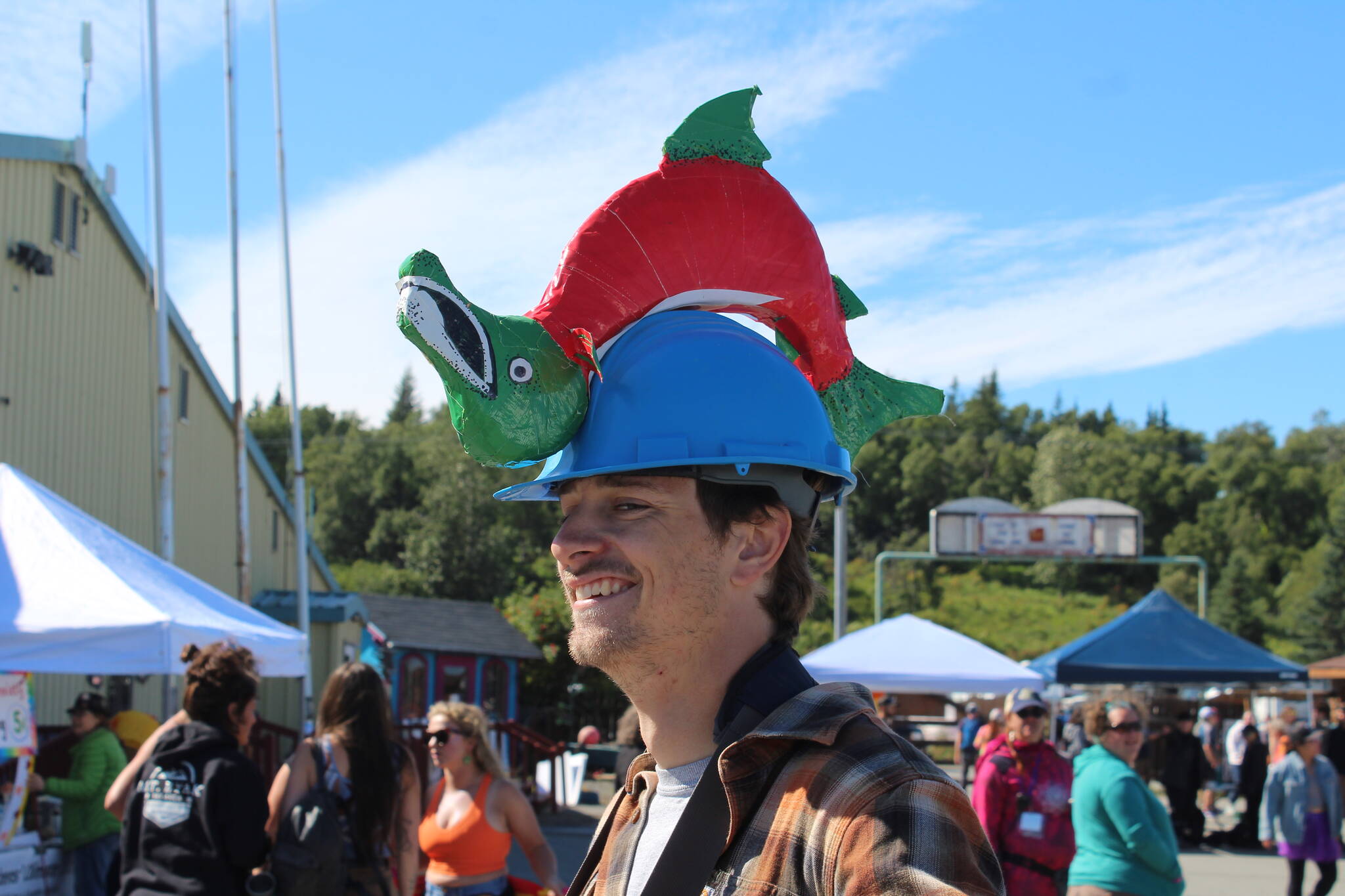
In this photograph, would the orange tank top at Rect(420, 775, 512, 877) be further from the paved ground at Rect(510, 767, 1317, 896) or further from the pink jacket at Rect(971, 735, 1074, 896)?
the paved ground at Rect(510, 767, 1317, 896)

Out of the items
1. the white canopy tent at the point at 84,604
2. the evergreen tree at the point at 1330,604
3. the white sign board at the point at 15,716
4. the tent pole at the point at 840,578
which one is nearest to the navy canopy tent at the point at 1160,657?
the tent pole at the point at 840,578

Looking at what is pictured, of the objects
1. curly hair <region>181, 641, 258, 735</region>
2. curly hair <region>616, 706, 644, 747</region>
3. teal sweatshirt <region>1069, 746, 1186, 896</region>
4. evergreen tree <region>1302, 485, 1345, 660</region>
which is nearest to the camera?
curly hair <region>181, 641, 258, 735</region>

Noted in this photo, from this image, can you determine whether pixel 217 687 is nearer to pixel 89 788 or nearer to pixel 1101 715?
pixel 89 788

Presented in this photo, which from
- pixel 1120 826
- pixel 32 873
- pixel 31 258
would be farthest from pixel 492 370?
pixel 31 258

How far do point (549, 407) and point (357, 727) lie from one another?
3.44m

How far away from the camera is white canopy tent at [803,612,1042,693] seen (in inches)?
428

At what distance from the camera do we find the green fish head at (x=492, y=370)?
5.29 feet

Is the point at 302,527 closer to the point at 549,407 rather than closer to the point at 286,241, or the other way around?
the point at 286,241

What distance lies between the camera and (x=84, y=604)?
5770mm

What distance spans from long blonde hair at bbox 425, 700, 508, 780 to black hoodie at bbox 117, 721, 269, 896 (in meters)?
1.30

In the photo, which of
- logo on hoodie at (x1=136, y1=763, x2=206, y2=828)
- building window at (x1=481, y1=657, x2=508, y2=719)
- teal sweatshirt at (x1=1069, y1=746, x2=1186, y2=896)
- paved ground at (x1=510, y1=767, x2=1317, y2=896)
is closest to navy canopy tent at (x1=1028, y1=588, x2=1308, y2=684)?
paved ground at (x1=510, y1=767, x2=1317, y2=896)

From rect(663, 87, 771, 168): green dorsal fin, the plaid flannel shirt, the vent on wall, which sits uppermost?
the vent on wall

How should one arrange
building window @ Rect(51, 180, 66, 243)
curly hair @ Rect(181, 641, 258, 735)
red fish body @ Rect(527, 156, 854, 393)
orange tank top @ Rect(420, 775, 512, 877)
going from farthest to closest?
building window @ Rect(51, 180, 66, 243), orange tank top @ Rect(420, 775, 512, 877), curly hair @ Rect(181, 641, 258, 735), red fish body @ Rect(527, 156, 854, 393)

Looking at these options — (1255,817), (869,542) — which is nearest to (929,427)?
(869,542)
